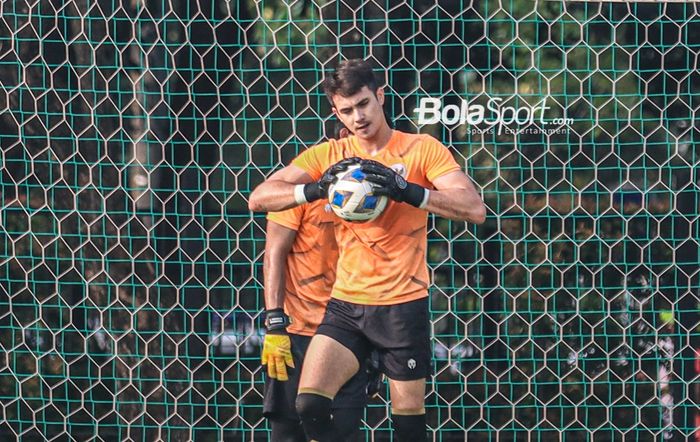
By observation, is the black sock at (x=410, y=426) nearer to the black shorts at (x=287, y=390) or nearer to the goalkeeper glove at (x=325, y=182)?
the black shorts at (x=287, y=390)

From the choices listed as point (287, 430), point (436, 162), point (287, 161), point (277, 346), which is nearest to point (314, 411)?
point (277, 346)

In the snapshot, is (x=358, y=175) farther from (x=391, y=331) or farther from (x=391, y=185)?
(x=391, y=331)

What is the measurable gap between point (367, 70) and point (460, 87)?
1.03m

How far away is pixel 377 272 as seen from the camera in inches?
174

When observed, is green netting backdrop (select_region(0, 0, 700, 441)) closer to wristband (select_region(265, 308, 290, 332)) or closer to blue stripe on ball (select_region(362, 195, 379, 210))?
wristband (select_region(265, 308, 290, 332))

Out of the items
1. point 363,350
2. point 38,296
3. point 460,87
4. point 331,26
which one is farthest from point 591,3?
point 38,296

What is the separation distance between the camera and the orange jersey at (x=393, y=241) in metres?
4.41

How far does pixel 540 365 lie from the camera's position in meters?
5.41

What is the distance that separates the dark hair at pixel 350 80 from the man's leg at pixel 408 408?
1039 millimetres

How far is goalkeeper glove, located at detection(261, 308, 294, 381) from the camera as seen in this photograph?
15.1ft

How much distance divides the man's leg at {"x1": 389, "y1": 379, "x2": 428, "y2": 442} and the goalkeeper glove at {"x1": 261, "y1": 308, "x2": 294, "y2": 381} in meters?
0.42

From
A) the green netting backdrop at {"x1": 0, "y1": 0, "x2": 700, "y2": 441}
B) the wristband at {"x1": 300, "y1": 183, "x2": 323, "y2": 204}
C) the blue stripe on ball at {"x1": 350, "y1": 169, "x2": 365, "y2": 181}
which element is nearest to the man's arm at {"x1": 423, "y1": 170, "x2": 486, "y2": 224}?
the blue stripe on ball at {"x1": 350, "y1": 169, "x2": 365, "y2": 181}

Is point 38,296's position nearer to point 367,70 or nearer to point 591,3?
point 367,70

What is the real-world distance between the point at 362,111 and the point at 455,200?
0.45m
